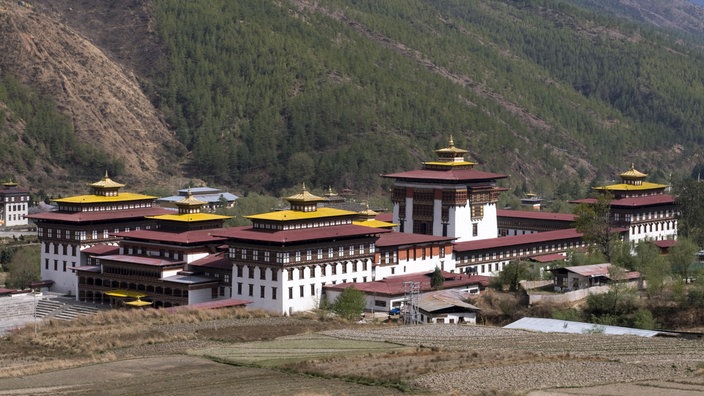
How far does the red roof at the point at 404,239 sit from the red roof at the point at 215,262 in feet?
34.2

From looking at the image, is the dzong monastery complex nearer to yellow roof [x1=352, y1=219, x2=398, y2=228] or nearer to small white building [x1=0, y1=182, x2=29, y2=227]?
yellow roof [x1=352, y1=219, x2=398, y2=228]

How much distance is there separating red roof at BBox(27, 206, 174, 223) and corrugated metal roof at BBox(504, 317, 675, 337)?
35.1 metres

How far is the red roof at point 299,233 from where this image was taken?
93.2 metres

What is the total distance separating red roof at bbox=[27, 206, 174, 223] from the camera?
107750 mm

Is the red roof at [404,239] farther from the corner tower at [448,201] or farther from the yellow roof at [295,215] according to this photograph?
the corner tower at [448,201]

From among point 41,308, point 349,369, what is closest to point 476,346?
point 349,369

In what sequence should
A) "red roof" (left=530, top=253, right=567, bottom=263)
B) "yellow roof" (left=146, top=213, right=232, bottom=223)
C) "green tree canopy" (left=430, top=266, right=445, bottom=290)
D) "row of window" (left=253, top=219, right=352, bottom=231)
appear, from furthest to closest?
"red roof" (left=530, top=253, right=567, bottom=263)
"yellow roof" (left=146, top=213, right=232, bottom=223)
"green tree canopy" (left=430, top=266, right=445, bottom=290)
"row of window" (left=253, top=219, right=352, bottom=231)

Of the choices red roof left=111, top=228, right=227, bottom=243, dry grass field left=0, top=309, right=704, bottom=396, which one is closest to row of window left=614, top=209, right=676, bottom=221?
red roof left=111, top=228, right=227, bottom=243

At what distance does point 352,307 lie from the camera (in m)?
90.5

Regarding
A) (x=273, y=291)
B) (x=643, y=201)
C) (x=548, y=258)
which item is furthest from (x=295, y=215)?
(x=643, y=201)

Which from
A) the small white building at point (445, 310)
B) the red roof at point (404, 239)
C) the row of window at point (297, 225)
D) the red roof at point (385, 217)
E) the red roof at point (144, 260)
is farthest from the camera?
the red roof at point (385, 217)

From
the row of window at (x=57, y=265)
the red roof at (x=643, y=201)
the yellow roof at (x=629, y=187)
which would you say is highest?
the yellow roof at (x=629, y=187)

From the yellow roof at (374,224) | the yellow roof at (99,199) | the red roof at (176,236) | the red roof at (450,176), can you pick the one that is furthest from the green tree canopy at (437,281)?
the yellow roof at (99,199)

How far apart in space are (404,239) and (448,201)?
1031cm
